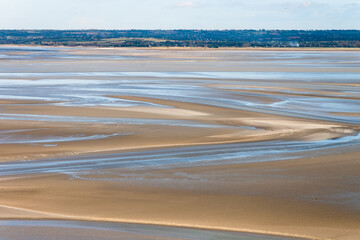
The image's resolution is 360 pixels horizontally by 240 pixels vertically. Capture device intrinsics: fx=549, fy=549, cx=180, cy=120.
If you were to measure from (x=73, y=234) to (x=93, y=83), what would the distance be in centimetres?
2068

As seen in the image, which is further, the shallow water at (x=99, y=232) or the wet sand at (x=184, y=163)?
the wet sand at (x=184, y=163)

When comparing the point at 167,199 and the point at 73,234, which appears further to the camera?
the point at 167,199

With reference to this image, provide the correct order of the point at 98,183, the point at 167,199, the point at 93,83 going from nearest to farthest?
1. the point at 167,199
2. the point at 98,183
3. the point at 93,83

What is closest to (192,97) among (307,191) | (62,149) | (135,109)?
(135,109)

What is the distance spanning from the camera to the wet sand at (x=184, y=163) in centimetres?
720

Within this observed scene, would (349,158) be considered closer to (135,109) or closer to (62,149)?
(62,149)

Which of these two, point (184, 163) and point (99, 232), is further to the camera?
point (184, 163)

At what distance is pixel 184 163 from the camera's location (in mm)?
10070

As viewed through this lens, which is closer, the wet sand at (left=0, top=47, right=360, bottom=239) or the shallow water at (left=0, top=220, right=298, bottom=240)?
the shallow water at (left=0, top=220, right=298, bottom=240)

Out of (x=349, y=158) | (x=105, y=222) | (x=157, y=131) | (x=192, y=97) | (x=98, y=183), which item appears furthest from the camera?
(x=192, y=97)

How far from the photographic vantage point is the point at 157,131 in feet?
44.0

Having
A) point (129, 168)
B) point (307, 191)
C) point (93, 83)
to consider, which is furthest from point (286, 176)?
point (93, 83)

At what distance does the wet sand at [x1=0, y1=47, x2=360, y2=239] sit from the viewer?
23.6ft

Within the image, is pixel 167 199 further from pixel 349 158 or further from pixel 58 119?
pixel 58 119
